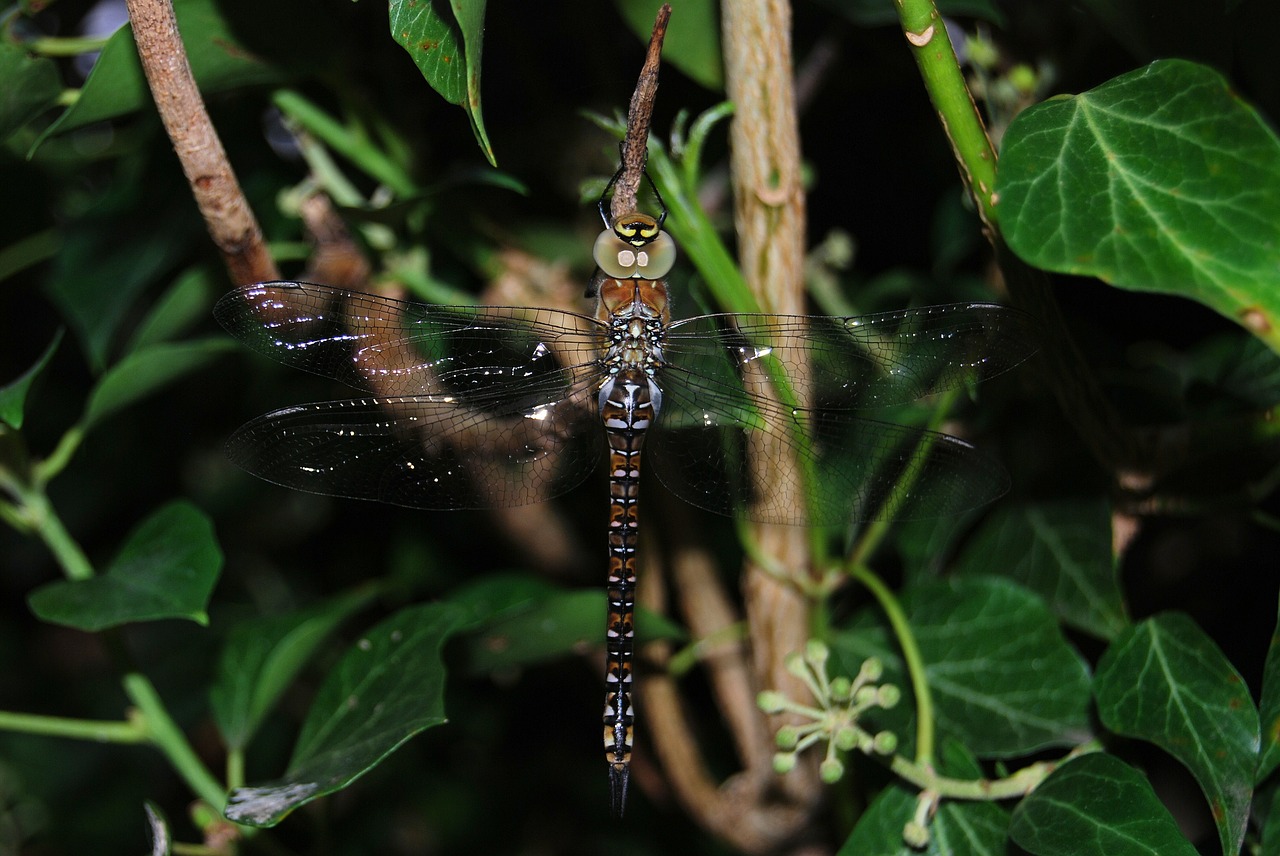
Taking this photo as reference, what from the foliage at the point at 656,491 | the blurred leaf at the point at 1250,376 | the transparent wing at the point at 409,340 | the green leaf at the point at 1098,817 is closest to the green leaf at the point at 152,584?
the foliage at the point at 656,491

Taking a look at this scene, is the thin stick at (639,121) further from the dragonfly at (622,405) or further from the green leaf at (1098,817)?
the green leaf at (1098,817)

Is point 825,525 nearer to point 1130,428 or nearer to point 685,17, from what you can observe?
point 1130,428

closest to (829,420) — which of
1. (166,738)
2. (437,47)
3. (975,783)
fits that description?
(975,783)

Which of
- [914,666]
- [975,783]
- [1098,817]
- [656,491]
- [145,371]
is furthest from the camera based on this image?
[656,491]

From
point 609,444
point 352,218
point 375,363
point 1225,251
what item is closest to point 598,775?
point 609,444

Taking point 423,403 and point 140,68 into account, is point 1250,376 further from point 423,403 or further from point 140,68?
point 140,68
